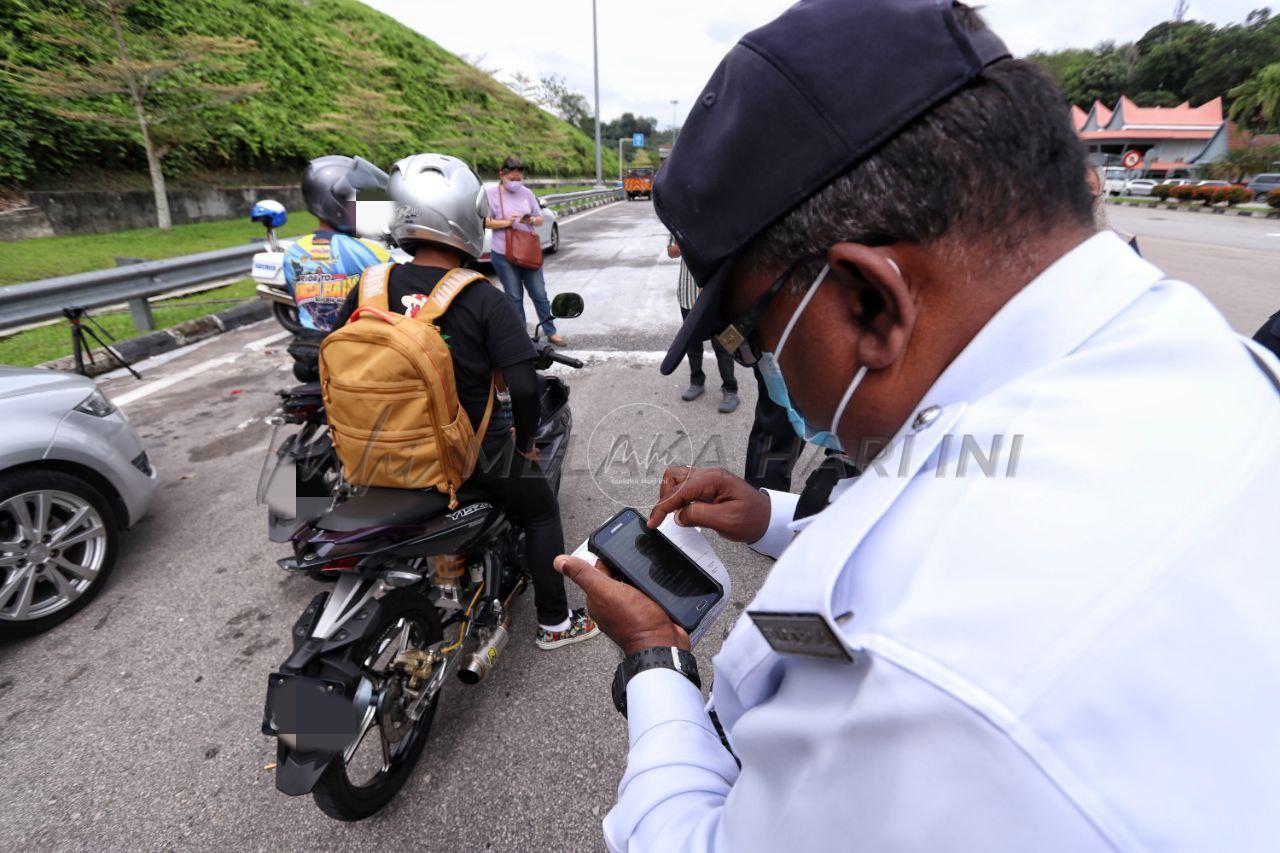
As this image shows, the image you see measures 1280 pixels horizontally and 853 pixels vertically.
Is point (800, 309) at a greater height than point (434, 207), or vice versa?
point (434, 207)

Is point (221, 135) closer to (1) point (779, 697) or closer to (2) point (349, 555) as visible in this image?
(2) point (349, 555)

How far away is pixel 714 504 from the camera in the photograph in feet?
5.45

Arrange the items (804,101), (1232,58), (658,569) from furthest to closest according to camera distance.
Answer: (1232,58) → (658,569) → (804,101)

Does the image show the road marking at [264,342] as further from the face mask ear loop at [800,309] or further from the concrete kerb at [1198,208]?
the concrete kerb at [1198,208]

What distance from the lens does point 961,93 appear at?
2.64 ft

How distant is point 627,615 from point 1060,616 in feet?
2.90

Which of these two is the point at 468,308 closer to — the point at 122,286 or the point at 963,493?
the point at 963,493

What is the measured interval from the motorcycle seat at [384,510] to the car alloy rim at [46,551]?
178cm

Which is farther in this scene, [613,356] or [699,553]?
[613,356]

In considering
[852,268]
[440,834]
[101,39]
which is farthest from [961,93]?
[101,39]

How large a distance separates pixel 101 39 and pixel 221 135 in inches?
130

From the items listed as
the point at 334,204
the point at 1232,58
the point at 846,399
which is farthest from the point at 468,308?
the point at 1232,58

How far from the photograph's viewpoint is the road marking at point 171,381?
16.5 ft

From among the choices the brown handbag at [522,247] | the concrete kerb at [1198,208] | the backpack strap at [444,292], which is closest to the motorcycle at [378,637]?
the backpack strap at [444,292]
